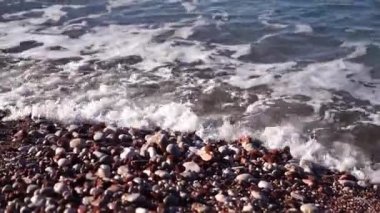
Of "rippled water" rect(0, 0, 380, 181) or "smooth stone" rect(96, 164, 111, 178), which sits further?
"rippled water" rect(0, 0, 380, 181)

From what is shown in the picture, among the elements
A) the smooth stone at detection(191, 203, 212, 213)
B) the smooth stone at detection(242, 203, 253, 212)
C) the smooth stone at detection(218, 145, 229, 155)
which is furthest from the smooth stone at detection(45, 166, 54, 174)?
the smooth stone at detection(242, 203, 253, 212)

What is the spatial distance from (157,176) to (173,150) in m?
0.68

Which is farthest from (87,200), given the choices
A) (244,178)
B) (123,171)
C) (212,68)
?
(212,68)

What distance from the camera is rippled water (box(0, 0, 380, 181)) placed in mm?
8438

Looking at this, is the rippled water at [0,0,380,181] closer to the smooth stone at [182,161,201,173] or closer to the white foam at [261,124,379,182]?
the white foam at [261,124,379,182]

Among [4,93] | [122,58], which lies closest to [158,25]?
[122,58]

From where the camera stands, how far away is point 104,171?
6.89 metres

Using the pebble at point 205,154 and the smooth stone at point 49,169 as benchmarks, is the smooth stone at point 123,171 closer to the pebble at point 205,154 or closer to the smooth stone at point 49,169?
the smooth stone at point 49,169

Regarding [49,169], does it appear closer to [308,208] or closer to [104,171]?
[104,171]

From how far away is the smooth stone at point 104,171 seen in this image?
6843mm

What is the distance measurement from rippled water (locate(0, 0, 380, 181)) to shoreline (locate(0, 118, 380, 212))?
0.50m

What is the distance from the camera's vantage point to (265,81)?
9.98 m

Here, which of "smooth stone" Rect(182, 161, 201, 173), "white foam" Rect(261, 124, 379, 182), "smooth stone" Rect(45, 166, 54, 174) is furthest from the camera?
"white foam" Rect(261, 124, 379, 182)

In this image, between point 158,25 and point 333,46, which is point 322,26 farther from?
point 158,25
